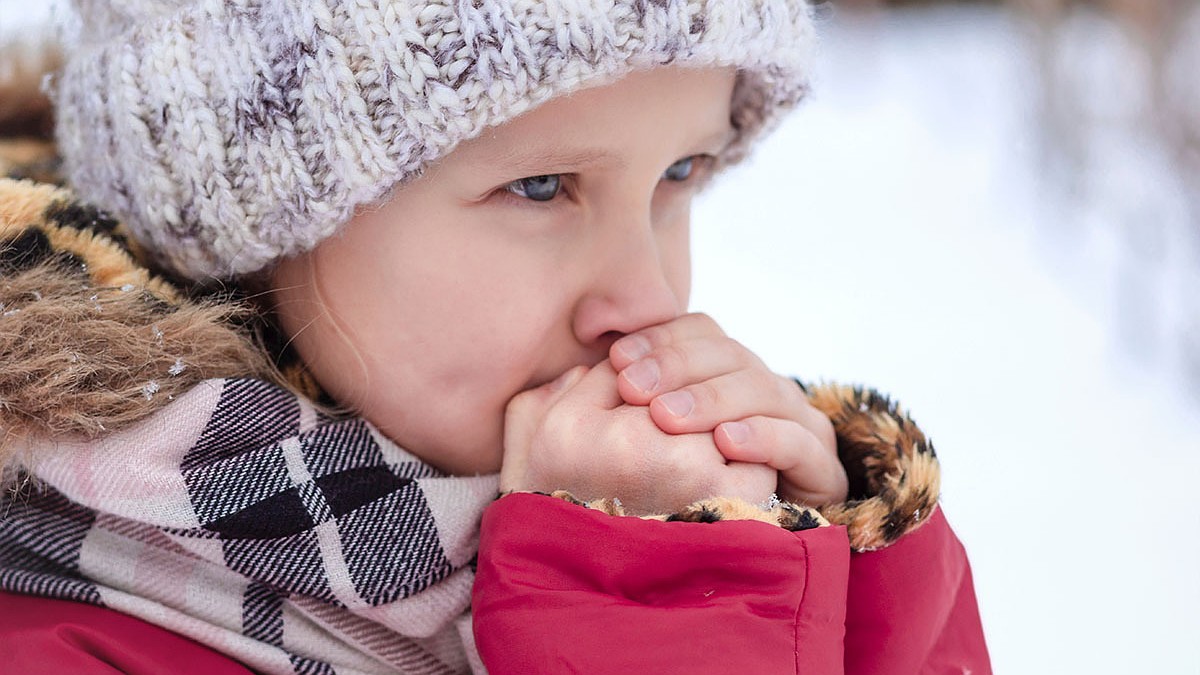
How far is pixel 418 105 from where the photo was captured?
83cm

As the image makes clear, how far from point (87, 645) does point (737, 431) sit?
0.52m

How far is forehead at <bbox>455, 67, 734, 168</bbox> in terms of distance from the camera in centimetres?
87

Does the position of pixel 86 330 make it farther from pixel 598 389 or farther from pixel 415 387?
pixel 598 389

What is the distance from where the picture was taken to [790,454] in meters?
0.93

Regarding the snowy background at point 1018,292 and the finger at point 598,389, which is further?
the snowy background at point 1018,292

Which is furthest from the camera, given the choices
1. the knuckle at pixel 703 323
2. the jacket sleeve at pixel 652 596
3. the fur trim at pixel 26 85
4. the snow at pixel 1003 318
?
the snow at pixel 1003 318

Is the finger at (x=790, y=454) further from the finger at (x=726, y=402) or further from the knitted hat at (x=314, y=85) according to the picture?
the knitted hat at (x=314, y=85)

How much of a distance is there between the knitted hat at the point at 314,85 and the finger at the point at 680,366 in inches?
9.3

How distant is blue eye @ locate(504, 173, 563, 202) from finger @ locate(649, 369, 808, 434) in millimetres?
189

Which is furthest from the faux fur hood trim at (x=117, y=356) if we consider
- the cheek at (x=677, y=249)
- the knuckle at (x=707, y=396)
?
the cheek at (x=677, y=249)

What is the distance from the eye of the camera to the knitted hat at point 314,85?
2.67 feet

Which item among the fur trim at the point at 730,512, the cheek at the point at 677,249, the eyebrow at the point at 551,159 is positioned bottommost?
the fur trim at the point at 730,512

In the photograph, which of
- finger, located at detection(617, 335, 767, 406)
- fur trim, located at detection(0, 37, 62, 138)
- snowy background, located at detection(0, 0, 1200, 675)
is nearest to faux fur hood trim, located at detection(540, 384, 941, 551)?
finger, located at detection(617, 335, 767, 406)

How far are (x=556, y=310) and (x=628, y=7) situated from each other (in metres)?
0.25
